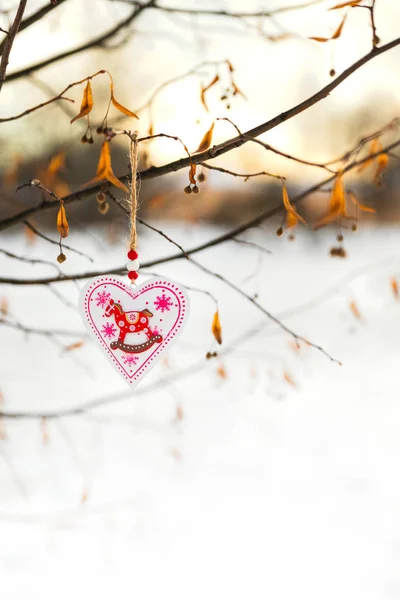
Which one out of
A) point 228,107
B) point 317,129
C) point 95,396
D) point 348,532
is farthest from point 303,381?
point 228,107

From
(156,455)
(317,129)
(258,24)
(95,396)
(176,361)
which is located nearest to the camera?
(258,24)

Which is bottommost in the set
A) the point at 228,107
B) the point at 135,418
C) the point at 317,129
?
the point at 228,107

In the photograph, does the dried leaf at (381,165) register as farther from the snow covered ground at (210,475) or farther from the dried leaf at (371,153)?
the snow covered ground at (210,475)

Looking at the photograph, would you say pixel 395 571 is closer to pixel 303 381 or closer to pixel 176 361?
pixel 303 381

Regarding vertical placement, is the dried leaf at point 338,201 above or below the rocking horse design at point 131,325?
above

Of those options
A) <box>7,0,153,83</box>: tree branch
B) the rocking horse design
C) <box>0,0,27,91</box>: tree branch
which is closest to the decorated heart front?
the rocking horse design

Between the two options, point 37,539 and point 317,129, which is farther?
point 317,129

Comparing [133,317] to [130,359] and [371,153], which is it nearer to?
[130,359]

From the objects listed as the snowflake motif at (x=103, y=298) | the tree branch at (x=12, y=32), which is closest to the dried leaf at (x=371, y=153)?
the snowflake motif at (x=103, y=298)
